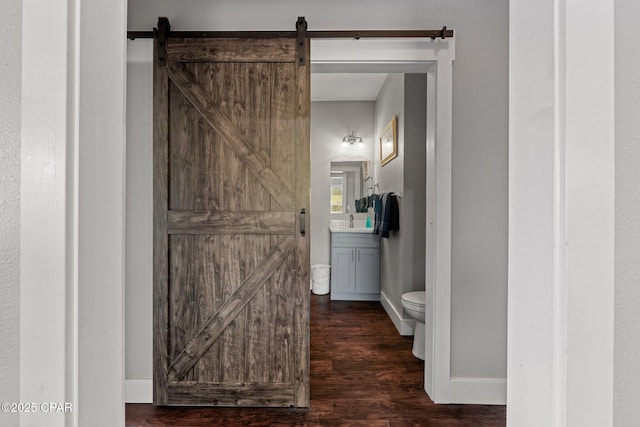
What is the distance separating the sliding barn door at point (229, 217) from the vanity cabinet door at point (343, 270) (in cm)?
213

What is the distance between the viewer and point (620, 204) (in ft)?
1.69

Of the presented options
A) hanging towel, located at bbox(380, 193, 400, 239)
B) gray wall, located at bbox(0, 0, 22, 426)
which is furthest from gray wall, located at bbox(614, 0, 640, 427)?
hanging towel, located at bbox(380, 193, 400, 239)

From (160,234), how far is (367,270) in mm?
2675

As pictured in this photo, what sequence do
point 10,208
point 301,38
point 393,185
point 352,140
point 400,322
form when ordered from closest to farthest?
1. point 10,208
2. point 301,38
3. point 400,322
4. point 393,185
5. point 352,140

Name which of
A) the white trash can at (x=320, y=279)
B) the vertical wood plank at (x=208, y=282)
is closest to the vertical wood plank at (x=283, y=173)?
the vertical wood plank at (x=208, y=282)

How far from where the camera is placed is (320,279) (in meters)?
4.29

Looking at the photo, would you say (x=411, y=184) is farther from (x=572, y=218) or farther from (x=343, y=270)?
(x=572, y=218)

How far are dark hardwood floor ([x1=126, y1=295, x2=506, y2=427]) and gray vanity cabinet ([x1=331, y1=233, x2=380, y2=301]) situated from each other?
1276mm

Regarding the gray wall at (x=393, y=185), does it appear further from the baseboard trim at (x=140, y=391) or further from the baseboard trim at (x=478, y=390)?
the baseboard trim at (x=140, y=391)

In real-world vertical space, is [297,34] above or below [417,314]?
above

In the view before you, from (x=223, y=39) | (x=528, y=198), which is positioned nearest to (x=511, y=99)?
(x=528, y=198)

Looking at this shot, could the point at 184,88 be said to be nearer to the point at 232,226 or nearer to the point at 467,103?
the point at 232,226

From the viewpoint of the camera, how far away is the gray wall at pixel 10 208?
481 mm

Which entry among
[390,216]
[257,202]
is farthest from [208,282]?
[390,216]
